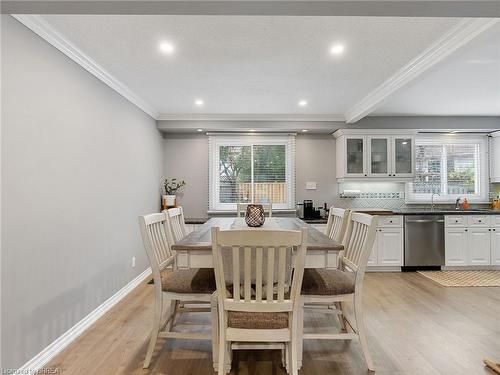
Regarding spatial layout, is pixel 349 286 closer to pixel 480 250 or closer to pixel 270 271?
pixel 270 271

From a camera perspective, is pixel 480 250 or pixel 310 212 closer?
pixel 480 250

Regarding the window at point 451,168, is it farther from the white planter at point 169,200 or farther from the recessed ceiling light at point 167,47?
the recessed ceiling light at point 167,47

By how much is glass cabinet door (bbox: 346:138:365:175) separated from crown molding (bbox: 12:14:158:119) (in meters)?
3.21

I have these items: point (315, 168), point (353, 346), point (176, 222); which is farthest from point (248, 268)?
point (315, 168)

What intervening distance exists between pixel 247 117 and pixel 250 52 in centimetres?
222

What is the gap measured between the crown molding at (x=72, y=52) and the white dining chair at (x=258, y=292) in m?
1.86

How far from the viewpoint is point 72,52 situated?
2551mm

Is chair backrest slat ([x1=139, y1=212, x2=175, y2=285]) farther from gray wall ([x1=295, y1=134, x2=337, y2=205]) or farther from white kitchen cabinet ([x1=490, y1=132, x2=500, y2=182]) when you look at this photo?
white kitchen cabinet ([x1=490, y1=132, x2=500, y2=182])

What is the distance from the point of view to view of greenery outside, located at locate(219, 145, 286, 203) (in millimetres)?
5367

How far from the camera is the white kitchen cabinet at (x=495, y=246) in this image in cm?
467

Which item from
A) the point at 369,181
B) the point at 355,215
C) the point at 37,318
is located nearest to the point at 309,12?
the point at 355,215

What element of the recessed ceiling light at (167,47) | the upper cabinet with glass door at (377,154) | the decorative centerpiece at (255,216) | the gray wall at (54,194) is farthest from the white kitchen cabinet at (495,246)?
the gray wall at (54,194)

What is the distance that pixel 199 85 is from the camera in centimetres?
349

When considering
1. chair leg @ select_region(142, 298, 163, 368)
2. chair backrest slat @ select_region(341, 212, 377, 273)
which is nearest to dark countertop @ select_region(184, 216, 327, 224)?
chair backrest slat @ select_region(341, 212, 377, 273)
